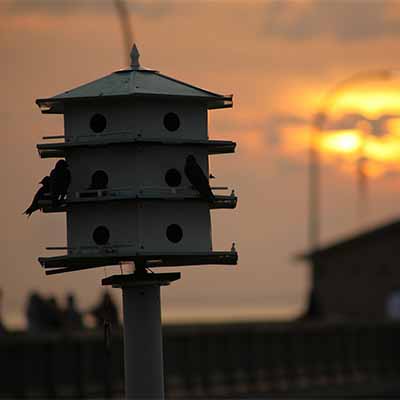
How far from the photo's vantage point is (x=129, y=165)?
18656 mm

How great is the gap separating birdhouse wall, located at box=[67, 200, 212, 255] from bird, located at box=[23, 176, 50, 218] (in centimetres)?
37

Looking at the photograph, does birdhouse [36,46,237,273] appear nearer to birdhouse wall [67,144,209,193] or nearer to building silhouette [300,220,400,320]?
birdhouse wall [67,144,209,193]

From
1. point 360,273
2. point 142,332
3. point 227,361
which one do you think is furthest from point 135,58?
point 360,273

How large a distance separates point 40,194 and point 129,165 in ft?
2.86

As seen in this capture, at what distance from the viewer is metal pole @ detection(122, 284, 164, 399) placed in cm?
1870

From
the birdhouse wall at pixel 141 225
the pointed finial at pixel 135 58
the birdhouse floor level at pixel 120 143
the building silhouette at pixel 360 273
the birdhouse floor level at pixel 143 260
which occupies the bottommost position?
the birdhouse floor level at pixel 143 260

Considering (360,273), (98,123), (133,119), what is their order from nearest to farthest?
(133,119) < (98,123) < (360,273)

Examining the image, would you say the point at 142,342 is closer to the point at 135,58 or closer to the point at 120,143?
the point at 120,143

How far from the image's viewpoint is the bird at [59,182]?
60.9ft

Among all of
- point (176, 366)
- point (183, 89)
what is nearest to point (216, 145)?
point (183, 89)

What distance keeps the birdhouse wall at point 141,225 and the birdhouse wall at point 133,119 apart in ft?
2.10

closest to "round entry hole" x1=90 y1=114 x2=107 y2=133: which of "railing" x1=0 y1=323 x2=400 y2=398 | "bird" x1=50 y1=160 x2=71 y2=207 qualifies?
"bird" x1=50 y1=160 x2=71 y2=207

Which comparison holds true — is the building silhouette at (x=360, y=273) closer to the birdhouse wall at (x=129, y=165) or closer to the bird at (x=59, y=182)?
the birdhouse wall at (x=129, y=165)

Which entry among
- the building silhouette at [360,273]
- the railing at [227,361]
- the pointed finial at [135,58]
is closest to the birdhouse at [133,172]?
the pointed finial at [135,58]
